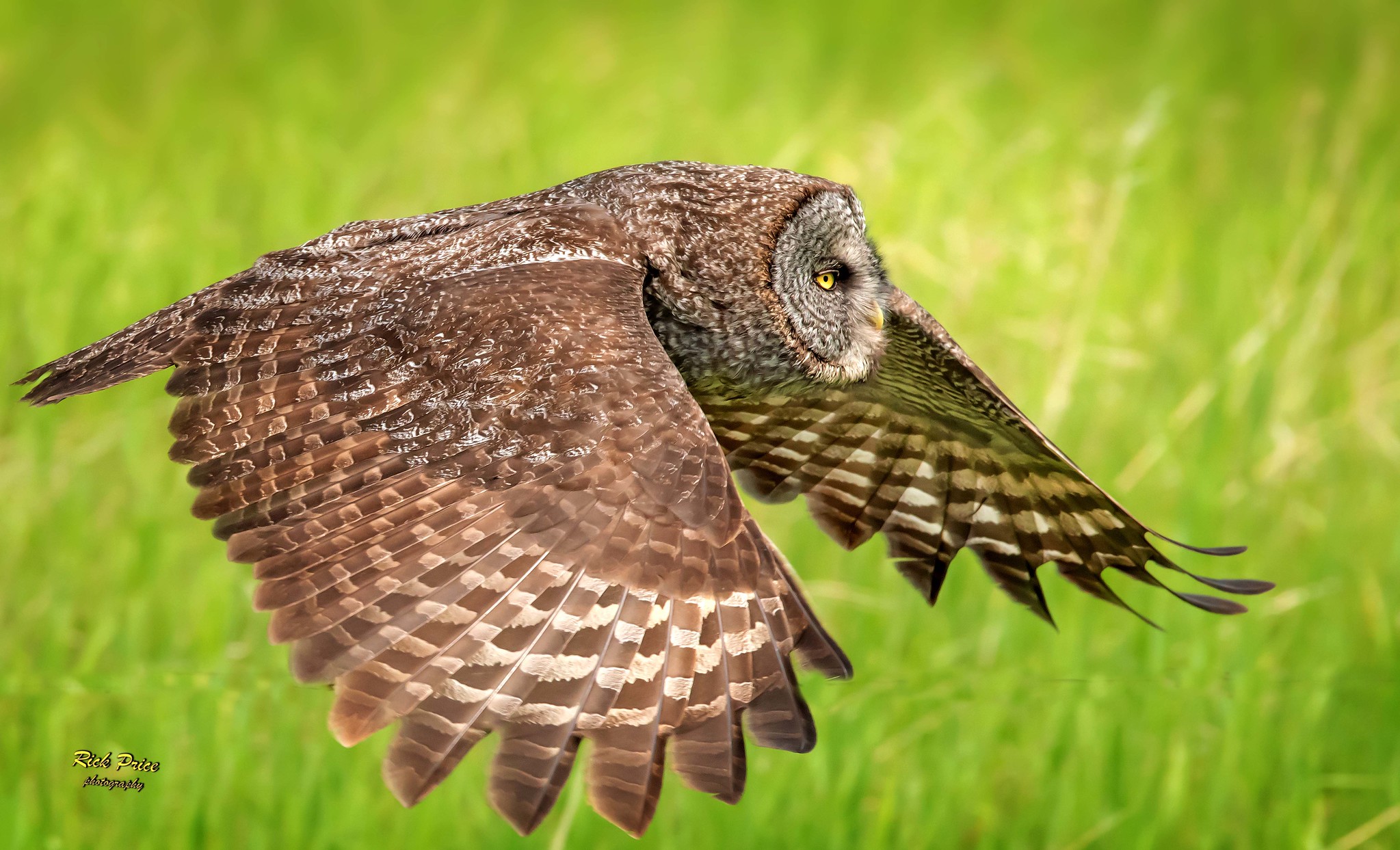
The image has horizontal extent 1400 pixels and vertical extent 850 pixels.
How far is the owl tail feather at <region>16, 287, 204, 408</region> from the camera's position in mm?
3230

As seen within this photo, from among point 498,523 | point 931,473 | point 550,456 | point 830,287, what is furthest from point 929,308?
point 498,523

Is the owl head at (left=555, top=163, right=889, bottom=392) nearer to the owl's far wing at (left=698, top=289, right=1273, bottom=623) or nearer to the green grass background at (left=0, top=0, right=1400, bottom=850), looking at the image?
the owl's far wing at (left=698, top=289, right=1273, bottom=623)

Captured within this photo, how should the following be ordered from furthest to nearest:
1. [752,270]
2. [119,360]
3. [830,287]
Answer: [830,287], [752,270], [119,360]

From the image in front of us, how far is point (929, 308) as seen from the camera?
5961 millimetres

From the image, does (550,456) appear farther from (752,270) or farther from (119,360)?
(119,360)

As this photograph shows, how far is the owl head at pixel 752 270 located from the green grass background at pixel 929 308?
1.13 m

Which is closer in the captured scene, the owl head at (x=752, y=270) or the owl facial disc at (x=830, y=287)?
the owl head at (x=752, y=270)

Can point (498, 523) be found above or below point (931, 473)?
below

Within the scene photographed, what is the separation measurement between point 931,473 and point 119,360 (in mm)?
2164

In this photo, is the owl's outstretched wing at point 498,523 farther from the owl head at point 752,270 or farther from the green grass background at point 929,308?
the green grass background at point 929,308

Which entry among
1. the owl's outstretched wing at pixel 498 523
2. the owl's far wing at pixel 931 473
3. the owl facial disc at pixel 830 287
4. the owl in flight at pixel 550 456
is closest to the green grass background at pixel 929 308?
the owl's far wing at pixel 931 473

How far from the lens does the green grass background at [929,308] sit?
169 inches

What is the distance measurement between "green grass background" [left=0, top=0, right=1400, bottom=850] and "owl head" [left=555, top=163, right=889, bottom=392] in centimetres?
113

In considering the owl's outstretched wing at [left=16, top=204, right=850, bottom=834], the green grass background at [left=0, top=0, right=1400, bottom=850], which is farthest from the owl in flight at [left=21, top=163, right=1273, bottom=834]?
the green grass background at [left=0, top=0, right=1400, bottom=850]
